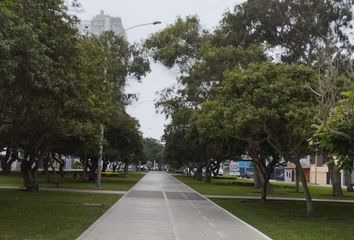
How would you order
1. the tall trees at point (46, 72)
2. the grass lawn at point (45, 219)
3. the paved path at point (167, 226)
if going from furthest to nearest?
the paved path at point (167, 226), the tall trees at point (46, 72), the grass lawn at point (45, 219)

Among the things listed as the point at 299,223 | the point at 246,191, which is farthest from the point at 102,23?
the point at 299,223

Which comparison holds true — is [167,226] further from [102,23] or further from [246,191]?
[102,23]

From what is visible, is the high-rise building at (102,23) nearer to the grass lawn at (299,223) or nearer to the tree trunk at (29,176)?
the tree trunk at (29,176)

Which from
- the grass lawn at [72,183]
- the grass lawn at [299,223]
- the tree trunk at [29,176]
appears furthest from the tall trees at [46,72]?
the grass lawn at [72,183]

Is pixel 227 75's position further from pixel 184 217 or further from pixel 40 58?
pixel 40 58

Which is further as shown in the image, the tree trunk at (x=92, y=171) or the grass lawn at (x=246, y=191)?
the tree trunk at (x=92, y=171)

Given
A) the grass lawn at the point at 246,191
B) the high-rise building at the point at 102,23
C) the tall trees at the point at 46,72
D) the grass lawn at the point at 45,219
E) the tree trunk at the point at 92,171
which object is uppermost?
the high-rise building at the point at 102,23

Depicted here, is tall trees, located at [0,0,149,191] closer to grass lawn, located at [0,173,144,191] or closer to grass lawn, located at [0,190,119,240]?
grass lawn, located at [0,190,119,240]

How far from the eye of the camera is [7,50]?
1361 centimetres

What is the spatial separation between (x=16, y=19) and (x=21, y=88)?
151 inches

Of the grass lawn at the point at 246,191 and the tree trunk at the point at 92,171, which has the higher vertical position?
the tree trunk at the point at 92,171

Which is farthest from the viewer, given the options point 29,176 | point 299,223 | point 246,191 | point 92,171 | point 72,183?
point 92,171

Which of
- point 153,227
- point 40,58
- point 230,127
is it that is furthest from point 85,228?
point 230,127

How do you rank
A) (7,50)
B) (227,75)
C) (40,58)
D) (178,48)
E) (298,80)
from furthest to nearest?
(178,48) → (227,75) → (298,80) → (40,58) → (7,50)
